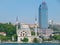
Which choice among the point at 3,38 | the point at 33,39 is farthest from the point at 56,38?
the point at 3,38

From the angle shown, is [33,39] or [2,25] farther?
[2,25]

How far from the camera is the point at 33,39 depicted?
63.7 m

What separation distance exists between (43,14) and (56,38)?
84.9 metres

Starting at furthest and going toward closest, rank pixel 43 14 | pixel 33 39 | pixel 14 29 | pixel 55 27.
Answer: pixel 43 14 < pixel 55 27 < pixel 14 29 < pixel 33 39

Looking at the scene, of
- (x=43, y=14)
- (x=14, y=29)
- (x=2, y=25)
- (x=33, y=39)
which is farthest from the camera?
(x=43, y=14)

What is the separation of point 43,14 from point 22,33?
89649mm

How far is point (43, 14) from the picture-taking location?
155500 millimetres

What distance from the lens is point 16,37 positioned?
65938mm

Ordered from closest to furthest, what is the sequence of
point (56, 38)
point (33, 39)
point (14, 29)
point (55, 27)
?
1. point (33, 39)
2. point (56, 38)
3. point (14, 29)
4. point (55, 27)

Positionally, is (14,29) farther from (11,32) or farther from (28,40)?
(28,40)

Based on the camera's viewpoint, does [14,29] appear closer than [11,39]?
No

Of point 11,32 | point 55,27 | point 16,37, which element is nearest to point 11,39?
point 16,37

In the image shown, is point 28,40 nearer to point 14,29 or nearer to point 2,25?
point 14,29

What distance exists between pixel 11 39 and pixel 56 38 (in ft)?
39.5
